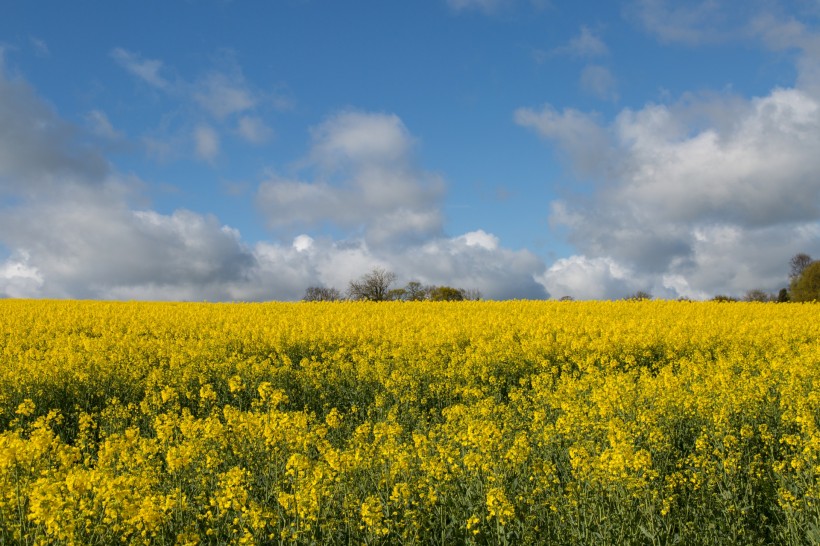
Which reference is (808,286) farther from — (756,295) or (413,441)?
(413,441)


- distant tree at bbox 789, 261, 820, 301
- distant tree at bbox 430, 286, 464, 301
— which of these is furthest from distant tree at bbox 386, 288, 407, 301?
distant tree at bbox 789, 261, 820, 301

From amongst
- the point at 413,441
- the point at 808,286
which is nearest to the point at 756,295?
the point at 808,286

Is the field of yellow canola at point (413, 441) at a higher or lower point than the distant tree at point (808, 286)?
lower

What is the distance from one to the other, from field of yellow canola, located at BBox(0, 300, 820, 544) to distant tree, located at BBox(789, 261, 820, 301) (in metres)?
50.9

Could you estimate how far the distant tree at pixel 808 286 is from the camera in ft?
203

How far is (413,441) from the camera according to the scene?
8688mm

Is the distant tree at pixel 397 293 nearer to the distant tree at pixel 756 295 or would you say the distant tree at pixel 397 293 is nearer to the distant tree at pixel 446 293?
the distant tree at pixel 446 293

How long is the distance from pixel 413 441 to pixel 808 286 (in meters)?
68.4

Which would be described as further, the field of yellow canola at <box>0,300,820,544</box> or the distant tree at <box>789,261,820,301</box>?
the distant tree at <box>789,261,820,301</box>

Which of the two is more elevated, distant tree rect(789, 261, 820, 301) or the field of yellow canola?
distant tree rect(789, 261, 820, 301)

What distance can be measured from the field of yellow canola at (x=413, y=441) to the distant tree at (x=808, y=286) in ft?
167

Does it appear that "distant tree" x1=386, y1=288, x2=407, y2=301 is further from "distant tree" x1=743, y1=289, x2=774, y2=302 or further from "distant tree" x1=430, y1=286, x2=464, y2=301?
"distant tree" x1=743, y1=289, x2=774, y2=302

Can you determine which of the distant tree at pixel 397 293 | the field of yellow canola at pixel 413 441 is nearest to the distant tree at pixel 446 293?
the distant tree at pixel 397 293

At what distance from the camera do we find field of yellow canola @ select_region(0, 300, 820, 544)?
17.0ft
